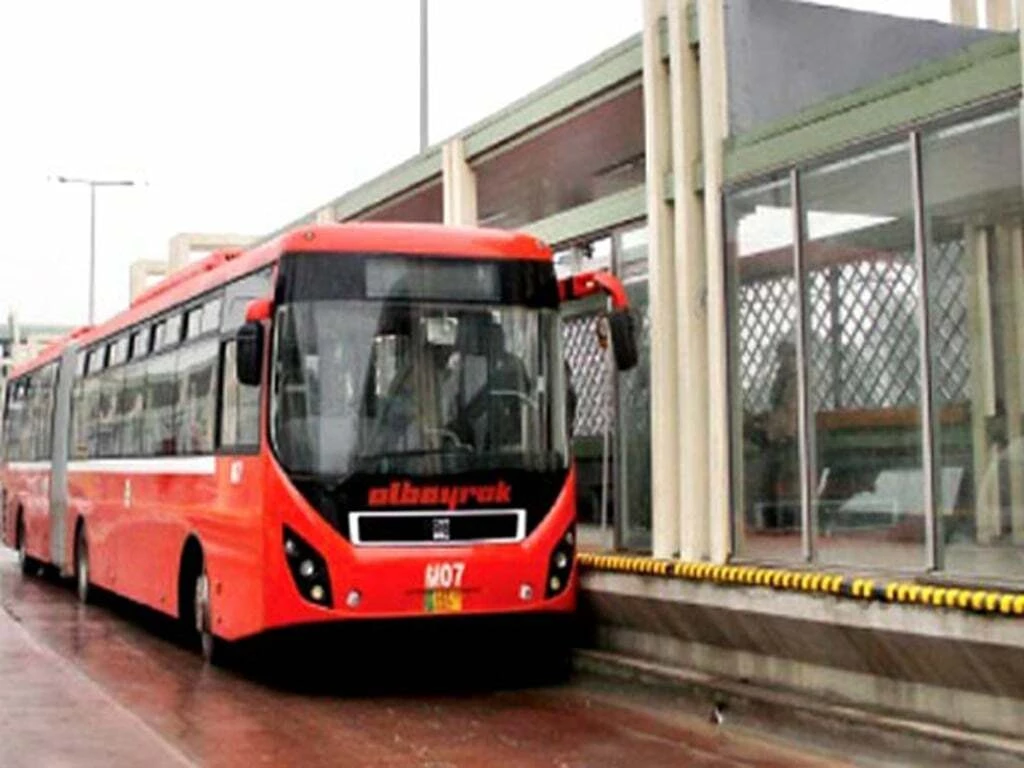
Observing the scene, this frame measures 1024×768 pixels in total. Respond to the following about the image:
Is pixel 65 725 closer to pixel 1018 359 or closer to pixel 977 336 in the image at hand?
pixel 977 336

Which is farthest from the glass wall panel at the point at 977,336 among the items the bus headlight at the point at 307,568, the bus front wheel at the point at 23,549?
the bus front wheel at the point at 23,549

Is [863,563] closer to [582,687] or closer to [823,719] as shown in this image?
[823,719]

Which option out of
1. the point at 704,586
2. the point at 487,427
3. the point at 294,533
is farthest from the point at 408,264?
the point at 704,586

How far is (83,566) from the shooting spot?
18172 millimetres

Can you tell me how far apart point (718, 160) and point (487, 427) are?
2588mm

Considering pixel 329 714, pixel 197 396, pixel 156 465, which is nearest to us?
pixel 329 714

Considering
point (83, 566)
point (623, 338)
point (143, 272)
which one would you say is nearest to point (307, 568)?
point (623, 338)

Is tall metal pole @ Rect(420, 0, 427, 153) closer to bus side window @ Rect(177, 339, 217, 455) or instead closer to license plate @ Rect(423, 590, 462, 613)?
bus side window @ Rect(177, 339, 217, 455)

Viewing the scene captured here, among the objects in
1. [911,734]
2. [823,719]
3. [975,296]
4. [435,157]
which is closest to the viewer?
[911,734]

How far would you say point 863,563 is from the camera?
9.50 m

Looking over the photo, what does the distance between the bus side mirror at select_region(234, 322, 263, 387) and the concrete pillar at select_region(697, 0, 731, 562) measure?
3.27 meters

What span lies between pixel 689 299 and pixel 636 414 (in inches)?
57.7

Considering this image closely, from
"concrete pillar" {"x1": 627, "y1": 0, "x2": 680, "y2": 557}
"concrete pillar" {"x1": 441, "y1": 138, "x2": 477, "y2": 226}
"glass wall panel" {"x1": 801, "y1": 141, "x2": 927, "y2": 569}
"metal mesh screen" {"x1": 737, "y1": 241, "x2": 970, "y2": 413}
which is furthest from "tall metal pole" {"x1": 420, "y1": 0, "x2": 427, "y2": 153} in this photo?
"glass wall panel" {"x1": 801, "y1": 141, "x2": 927, "y2": 569}

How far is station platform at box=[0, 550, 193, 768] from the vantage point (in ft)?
27.3
